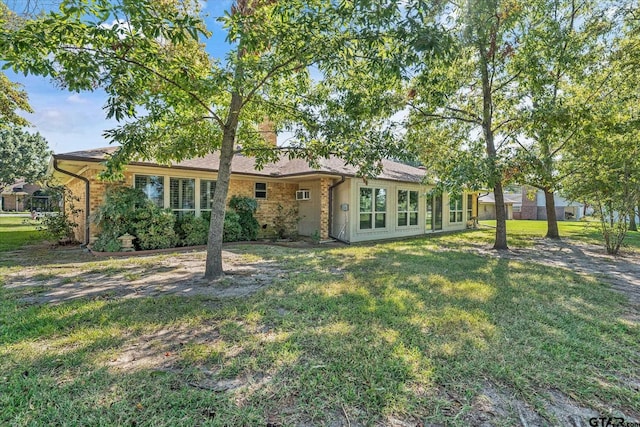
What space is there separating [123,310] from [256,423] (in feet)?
10.1

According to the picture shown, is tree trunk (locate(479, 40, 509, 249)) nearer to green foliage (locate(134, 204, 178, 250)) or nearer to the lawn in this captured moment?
the lawn

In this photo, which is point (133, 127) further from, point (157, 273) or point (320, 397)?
point (320, 397)

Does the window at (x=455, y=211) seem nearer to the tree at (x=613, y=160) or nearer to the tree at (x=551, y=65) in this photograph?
the tree at (x=551, y=65)

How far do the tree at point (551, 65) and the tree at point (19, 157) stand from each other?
109ft

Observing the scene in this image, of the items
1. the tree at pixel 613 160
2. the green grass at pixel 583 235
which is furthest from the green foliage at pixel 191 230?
the tree at pixel 613 160

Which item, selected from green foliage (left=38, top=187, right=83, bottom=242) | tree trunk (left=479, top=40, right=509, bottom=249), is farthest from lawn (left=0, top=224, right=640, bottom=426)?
green foliage (left=38, top=187, right=83, bottom=242)

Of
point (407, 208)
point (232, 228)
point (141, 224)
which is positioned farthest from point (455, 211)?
point (141, 224)

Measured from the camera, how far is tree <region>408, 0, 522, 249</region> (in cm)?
841

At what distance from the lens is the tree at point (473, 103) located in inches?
331

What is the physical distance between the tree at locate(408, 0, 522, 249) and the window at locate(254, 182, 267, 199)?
19.7ft

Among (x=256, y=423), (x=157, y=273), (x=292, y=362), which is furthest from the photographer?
(x=157, y=273)

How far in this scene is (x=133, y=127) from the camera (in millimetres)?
5738

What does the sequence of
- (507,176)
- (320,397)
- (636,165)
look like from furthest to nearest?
(507,176) < (636,165) < (320,397)

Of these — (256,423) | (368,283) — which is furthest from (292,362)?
(368,283)
